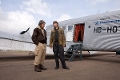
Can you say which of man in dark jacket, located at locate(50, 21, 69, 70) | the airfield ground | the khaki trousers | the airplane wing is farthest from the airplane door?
the khaki trousers

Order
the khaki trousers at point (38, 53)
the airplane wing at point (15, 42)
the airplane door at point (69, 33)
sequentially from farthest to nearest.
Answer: the airplane door at point (69, 33), the airplane wing at point (15, 42), the khaki trousers at point (38, 53)

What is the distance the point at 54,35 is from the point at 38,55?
1.28 metres

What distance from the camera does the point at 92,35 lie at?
1070cm

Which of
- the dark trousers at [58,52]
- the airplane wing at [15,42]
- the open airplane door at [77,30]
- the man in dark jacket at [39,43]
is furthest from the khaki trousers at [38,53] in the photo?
the open airplane door at [77,30]

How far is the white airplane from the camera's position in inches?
373

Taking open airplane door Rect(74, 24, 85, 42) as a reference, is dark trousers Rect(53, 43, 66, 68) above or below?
below

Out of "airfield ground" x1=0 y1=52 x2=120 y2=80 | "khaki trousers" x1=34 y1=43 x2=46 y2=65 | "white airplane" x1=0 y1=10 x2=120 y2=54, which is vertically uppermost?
"white airplane" x1=0 y1=10 x2=120 y2=54

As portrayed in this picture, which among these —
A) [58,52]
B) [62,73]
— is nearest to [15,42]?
[58,52]

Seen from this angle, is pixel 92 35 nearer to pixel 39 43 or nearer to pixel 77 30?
pixel 77 30

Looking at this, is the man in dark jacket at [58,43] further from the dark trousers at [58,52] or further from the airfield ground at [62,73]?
the airfield ground at [62,73]

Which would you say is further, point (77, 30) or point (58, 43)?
point (77, 30)

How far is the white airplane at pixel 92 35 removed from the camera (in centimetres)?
949

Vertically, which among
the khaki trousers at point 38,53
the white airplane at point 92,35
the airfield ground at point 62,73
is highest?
the white airplane at point 92,35

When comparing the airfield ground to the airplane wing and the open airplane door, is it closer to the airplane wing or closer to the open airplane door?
the airplane wing
